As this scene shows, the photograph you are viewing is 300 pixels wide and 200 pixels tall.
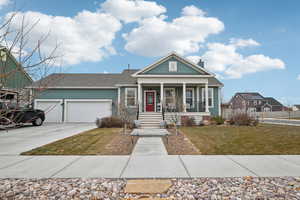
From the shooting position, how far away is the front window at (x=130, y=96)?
16656 mm

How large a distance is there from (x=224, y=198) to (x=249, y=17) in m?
13.6

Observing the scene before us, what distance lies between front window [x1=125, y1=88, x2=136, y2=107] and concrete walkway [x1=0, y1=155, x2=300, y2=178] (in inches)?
451

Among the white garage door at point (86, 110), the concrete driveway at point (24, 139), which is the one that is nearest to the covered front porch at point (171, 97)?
the white garage door at point (86, 110)

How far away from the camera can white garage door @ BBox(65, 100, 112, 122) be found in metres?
17.1

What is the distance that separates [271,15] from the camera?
1191 cm

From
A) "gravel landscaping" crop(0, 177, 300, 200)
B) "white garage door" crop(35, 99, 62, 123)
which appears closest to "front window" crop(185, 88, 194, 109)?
"white garage door" crop(35, 99, 62, 123)

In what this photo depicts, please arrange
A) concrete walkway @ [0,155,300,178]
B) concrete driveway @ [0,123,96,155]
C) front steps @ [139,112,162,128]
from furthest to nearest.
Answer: front steps @ [139,112,162,128]
concrete driveway @ [0,123,96,155]
concrete walkway @ [0,155,300,178]

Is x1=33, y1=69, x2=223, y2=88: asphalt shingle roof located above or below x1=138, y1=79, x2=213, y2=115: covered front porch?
above

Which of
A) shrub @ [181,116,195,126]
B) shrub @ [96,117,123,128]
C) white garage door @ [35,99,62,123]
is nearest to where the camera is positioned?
shrub @ [96,117,123,128]

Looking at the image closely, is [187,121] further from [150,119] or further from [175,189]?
[175,189]

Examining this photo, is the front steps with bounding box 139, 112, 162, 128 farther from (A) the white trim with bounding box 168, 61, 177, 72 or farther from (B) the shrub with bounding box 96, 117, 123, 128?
(A) the white trim with bounding box 168, 61, 177, 72

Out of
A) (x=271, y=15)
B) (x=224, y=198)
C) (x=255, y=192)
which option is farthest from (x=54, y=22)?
(x=271, y=15)

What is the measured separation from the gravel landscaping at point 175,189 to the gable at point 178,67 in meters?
12.2

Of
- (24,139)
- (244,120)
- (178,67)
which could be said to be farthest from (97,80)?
(244,120)
